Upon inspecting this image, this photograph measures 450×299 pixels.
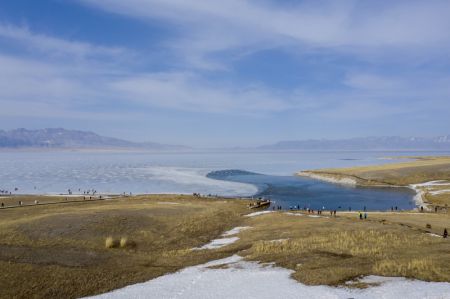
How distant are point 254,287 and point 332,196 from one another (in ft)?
257

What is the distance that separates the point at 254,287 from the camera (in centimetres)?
2403

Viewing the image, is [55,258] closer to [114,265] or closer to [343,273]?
[114,265]

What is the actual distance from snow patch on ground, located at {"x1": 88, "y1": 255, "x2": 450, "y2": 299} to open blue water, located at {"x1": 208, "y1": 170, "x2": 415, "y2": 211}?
54939mm

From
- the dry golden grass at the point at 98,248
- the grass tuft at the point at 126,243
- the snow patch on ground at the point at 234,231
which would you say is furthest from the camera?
the snow patch on ground at the point at 234,231

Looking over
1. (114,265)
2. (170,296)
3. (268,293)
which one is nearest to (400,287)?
(268,293)

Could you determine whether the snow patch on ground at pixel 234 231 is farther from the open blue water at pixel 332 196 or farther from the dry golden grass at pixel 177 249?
the open blue water at pixel 332 196

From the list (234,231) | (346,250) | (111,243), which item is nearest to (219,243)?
(234,231)

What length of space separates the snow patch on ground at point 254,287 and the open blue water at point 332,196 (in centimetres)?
5494

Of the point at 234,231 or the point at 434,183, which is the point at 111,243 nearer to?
the point at 234,231

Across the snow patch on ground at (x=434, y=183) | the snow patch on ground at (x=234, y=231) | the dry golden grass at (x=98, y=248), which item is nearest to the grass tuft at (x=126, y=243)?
the dry golden grass at (x=98, y=248)

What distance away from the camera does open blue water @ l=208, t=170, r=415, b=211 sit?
273ft

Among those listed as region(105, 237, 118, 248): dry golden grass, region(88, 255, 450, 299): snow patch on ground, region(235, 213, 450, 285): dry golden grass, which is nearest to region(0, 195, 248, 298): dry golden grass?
region(105, 237, 118, 248): dry golden grass

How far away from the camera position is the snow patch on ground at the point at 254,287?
21.7 metres

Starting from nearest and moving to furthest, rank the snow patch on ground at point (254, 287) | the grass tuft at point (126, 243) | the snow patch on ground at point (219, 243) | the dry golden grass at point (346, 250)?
the snow patch on ground at point (254, 287) < the dry golden grass at point (346, 250) < the grass tuft at point (126, 243) < the snow patch on ground at point (219, 243)
